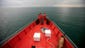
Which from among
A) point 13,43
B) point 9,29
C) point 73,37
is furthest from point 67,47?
point 9,29

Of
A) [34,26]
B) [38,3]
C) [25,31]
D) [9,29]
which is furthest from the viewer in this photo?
[9,29]

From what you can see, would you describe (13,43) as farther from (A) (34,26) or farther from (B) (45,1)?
(B) (45,1)

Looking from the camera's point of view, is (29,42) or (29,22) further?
(29,22)

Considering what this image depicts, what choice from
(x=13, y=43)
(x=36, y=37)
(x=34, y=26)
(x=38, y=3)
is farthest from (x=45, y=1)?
(x=13, y=43)

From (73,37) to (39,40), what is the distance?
207 centimetres

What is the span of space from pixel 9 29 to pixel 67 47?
278 cm

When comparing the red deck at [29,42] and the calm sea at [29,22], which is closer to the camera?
the red deck at [29,42]

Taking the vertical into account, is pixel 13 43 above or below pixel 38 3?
below

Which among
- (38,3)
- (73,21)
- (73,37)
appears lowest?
(73,37)

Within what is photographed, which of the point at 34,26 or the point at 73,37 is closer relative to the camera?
the point at 34,26

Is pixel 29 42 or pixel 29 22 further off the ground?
pixel 29 42

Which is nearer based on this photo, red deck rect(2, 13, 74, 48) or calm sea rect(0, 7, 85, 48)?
red deck rect(2, 13, 74, 48)

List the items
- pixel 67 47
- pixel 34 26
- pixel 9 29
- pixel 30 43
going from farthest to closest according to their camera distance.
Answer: pixel 9 29 < pixel 34 26 < pixel 30 43 < pixel 67 47

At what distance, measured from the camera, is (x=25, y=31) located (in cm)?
248
